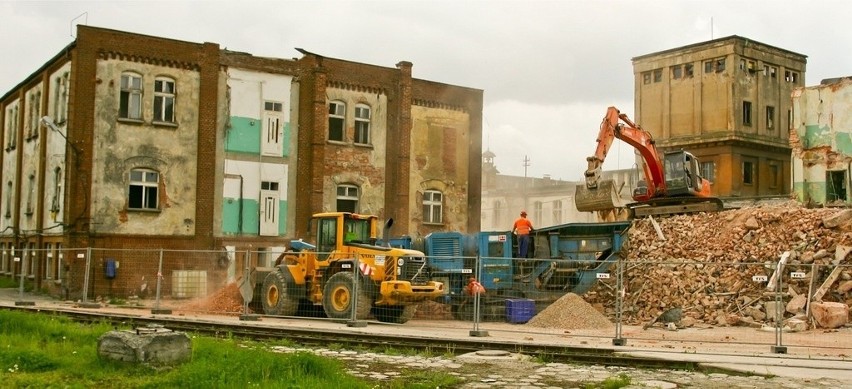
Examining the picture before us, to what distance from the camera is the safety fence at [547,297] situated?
1902cm

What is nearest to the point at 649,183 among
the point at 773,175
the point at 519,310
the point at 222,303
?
the point at 519,310

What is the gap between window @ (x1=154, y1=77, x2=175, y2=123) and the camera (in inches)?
1214

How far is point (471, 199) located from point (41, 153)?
56.3 ft

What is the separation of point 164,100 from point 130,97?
1159 mm

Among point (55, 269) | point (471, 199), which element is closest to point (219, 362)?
point (55, 269)

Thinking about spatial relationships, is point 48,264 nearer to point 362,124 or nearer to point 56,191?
point 56,191

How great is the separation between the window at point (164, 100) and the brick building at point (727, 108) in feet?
116

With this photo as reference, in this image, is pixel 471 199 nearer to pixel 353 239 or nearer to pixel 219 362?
pixel 353 239

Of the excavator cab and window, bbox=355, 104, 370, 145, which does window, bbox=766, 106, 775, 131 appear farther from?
window, bbox=355, 104, 370, 145

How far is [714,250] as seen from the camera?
2323cm

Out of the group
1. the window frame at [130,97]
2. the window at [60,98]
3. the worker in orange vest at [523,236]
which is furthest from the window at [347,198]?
the worker in orange vest at [523,236]

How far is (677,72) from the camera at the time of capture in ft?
191

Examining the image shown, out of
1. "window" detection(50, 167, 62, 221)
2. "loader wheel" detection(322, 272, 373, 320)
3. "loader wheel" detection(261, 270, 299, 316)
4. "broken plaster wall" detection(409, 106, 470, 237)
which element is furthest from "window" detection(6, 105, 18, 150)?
"loader wheel" detection(322, 272, 373, 320)

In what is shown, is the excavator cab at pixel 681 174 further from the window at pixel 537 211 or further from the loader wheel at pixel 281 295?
the window at pixel 537 211
